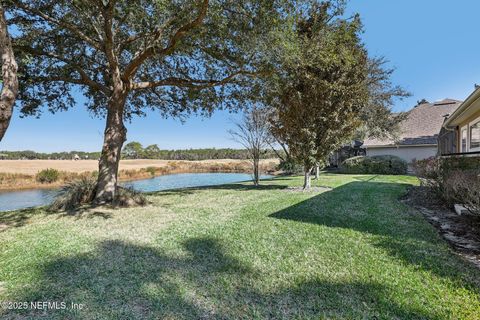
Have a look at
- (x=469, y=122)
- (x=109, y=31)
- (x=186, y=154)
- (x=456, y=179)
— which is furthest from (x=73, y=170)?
(x=186, y=154)

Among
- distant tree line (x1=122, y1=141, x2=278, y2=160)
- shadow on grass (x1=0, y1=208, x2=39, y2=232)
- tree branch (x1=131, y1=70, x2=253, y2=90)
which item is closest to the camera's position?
shadow on grass (x1=0, y1=208, x2=39, y2=232)

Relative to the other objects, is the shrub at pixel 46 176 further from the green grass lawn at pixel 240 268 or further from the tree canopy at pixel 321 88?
the tree canopy at pixel 321 88

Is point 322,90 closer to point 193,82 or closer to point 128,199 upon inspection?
point 193,82

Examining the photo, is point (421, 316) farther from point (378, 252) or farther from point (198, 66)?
point (198, 66)

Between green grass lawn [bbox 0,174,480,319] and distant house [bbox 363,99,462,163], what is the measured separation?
18361 millimetres

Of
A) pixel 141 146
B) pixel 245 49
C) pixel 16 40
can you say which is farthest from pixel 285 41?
pixel 141 146

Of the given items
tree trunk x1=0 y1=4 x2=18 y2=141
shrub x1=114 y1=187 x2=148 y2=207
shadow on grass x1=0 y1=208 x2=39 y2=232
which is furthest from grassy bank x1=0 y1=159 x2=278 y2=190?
tree trunk x1=0 y1=4 x2=18 y2=141

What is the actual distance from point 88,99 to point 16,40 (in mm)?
3775

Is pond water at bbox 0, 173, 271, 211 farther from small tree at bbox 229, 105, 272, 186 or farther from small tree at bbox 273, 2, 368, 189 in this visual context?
small tree at bbox 273, 2, 368, 189

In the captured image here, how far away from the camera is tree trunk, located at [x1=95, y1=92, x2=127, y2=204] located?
770 cm

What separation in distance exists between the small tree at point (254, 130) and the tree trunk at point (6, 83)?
33.2ft

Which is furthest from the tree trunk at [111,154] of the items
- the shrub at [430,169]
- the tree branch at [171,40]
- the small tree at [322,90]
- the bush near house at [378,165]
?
the bush near house at [378,165]

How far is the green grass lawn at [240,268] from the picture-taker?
2.54m

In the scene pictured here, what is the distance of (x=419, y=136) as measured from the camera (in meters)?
21.8
